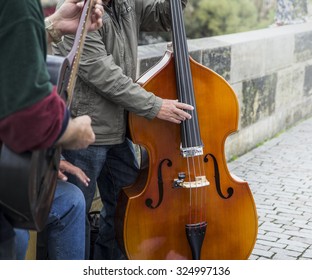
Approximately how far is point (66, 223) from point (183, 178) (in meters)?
0.72

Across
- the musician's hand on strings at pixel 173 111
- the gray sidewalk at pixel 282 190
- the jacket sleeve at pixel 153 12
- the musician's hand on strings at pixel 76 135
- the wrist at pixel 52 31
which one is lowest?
the gray sidewalk at pixel 282 190

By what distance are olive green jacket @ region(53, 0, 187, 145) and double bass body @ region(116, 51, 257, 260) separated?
0.37 ft

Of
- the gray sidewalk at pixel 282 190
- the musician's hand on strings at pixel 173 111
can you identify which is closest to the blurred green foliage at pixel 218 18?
the gray sidewalk at pixel 282 190

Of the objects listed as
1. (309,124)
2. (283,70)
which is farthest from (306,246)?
(309,124)

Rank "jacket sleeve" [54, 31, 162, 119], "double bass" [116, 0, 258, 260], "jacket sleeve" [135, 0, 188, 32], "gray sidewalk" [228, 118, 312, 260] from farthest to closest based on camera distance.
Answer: "gray sidewalk" [228, 118, 312, 260] < "jacket sleeve" [135, 0, 188, 32] < "double bass" [116, 0, 258, 260] < "jacket sleeve" [54, 31, 162, 119]

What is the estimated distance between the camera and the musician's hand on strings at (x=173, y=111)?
10.1 feet

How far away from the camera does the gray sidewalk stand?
4.23m

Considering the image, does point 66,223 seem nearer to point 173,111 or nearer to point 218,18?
point 173,111

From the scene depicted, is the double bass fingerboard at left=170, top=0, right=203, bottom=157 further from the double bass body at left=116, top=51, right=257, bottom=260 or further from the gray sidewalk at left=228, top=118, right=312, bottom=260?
the gray sidewalk at left=228, top=118, right=312, bottom=260

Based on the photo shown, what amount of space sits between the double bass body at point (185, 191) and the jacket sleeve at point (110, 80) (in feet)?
0.31

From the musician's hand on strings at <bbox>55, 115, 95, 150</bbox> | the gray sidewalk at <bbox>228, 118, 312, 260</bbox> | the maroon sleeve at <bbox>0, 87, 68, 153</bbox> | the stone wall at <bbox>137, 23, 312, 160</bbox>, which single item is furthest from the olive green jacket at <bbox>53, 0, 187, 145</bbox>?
the stone wall at <bbox>137, 23, 312, 160</bbox>

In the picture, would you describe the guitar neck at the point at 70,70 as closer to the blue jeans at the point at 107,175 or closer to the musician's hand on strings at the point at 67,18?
the musician's hand on strings at the point at 67,18

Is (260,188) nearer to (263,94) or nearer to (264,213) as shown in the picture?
(264,213)

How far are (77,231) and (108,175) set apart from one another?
29.9 inches
